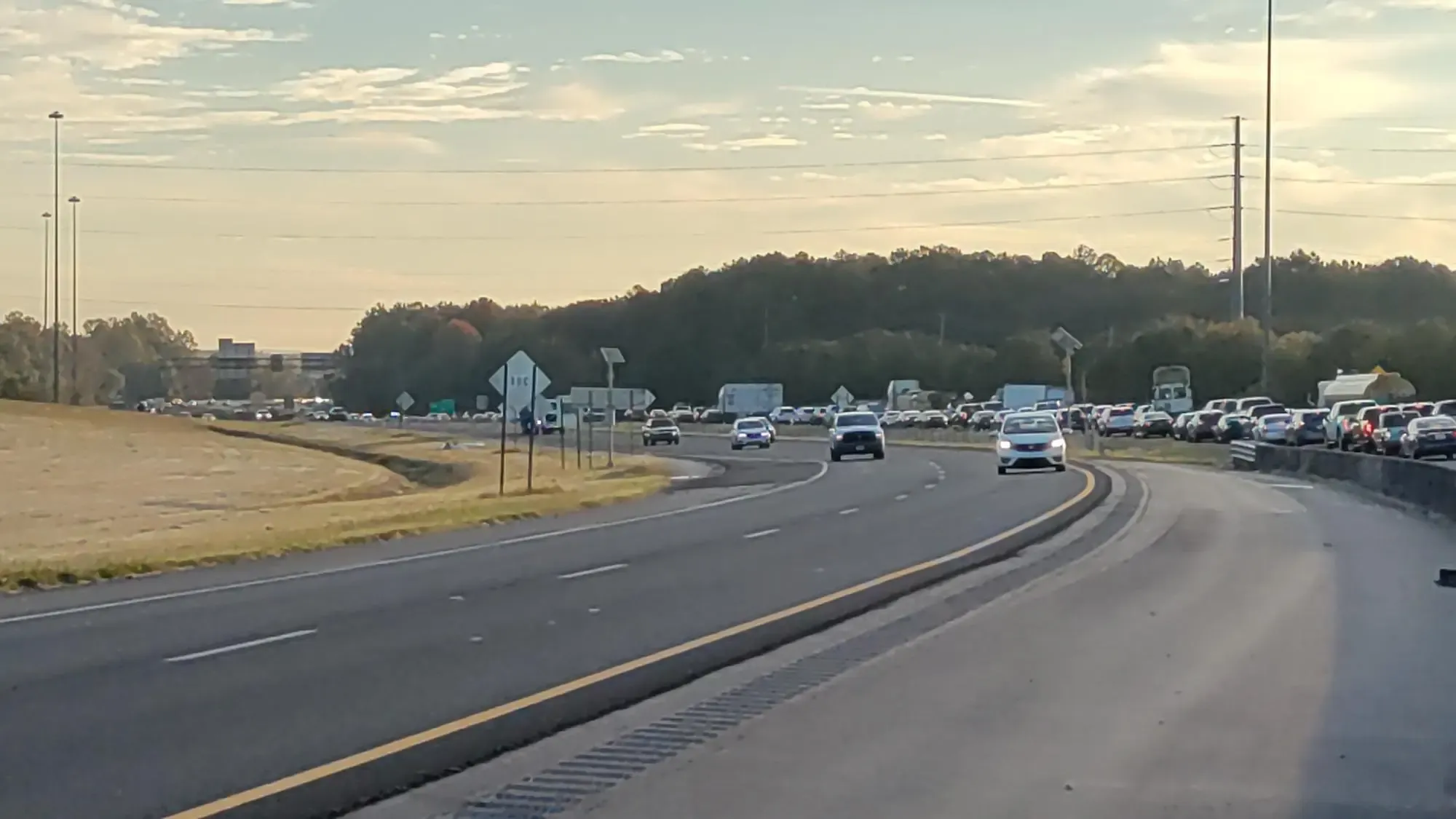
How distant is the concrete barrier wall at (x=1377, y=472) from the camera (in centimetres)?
3316

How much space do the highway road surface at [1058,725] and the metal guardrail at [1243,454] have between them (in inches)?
1555

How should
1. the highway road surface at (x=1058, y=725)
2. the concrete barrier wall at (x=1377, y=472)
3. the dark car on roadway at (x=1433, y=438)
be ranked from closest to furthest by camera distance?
the highway road surface at (x=1058, y=725) < the concrete barrier wall at (x=1377, y=472) < the dark car on roadway at (x=1433, y=438)

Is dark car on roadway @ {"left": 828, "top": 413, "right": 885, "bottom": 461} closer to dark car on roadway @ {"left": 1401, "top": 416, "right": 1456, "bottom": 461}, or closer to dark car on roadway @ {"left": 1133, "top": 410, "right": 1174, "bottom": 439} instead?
dark car on roadway @ {"left": 1401, "top": 416, "right": 1456, "bottom": 461}

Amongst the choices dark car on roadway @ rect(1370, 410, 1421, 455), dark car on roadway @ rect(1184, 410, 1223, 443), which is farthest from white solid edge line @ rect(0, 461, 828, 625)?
dark car on roadway @ rect(1184, 410, 1223, 443)

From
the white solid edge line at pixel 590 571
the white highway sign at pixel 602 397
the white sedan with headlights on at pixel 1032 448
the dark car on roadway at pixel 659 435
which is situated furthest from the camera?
the dark car on roadway at pixel 659 435

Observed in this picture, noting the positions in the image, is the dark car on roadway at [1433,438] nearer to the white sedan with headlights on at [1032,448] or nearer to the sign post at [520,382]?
the white sedan with headlights on at [1032,448]

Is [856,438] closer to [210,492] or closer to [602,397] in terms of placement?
[602,397]

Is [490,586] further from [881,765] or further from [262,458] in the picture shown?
[262,458]

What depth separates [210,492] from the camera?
2275 inches

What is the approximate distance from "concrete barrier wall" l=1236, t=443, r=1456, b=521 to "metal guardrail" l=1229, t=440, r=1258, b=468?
503mm

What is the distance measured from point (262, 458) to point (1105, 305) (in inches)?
4631


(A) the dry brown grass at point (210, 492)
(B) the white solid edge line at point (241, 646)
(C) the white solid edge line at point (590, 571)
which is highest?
(B) the white solid edge line at point (241, 646)

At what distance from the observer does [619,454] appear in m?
84.5

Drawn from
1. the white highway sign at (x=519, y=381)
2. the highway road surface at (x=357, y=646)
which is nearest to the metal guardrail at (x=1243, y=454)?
the white highway sign at (x=519, y=381)
